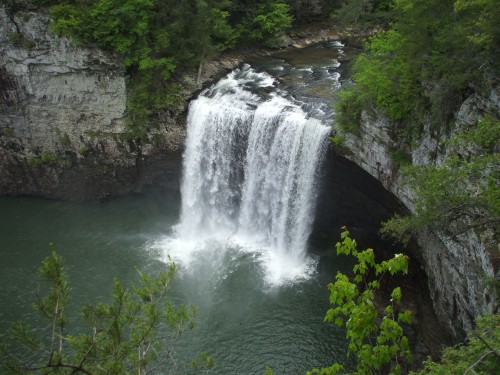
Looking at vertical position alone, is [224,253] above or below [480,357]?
below

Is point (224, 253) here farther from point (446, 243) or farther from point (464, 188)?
point (464, 188)

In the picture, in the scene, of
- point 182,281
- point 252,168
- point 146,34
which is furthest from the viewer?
point 146,34

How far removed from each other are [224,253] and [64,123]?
10456 mm

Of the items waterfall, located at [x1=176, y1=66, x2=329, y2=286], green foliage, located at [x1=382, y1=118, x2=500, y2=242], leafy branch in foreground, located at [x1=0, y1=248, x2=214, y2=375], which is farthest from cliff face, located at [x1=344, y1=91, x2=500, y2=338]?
leafy branch in foreground, located at [x1=0, y1=248, x2=214, y2=375]

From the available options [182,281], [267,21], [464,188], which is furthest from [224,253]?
[267,21]

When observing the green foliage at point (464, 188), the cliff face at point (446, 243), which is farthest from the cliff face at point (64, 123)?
the green foliage at point (464, 188)

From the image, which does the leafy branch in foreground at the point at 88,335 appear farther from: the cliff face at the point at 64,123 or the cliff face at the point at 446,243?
the cliff face at the point at 64,123

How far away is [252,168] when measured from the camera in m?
20.9

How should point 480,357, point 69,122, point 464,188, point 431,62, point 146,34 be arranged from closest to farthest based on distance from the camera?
point 480,357
point 464,188
point 431,62
point 146,34
point 69,122

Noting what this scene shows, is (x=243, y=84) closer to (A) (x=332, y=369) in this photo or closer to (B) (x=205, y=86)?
(B) (x=205, y=86)

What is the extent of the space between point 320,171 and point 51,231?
1325 cm

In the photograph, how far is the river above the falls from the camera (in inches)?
643

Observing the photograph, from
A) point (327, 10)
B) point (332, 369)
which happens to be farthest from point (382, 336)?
point (327, 10)

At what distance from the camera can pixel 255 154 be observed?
2047 centimetres
